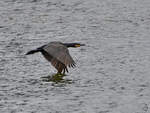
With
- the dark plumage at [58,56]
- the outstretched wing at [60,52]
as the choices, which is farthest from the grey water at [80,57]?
the outstretched wing at [60,52]

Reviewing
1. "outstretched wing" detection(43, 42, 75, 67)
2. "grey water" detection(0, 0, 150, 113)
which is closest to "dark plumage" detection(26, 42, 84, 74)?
"outstretched wing" detection(43, 42, 75, 67)

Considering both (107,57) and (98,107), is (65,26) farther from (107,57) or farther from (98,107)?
(98,107)

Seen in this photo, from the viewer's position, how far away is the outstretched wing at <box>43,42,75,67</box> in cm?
1359

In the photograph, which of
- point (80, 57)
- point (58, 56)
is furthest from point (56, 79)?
point (80, 57)

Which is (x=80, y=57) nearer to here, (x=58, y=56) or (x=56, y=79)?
(x=56, y=79)

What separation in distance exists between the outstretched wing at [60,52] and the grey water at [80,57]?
0.55 m

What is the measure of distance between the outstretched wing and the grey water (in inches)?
21.6

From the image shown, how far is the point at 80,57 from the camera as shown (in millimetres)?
16328

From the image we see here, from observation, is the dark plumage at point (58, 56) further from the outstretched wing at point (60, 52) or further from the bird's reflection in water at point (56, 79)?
Result: the bird's reflection in water at point (56, 79)

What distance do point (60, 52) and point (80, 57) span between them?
8.00 feet

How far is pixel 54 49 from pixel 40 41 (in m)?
4.11

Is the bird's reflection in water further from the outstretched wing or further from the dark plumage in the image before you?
the outstretched wing

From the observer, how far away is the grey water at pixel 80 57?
11.9 metres

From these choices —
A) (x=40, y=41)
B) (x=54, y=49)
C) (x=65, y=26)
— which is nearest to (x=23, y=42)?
(x=40, y=41)
